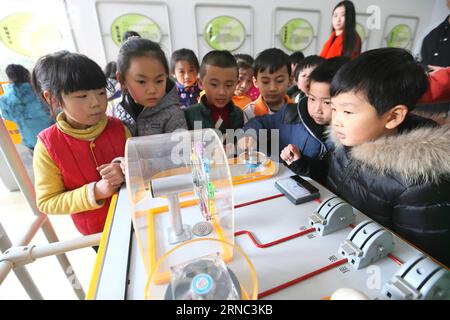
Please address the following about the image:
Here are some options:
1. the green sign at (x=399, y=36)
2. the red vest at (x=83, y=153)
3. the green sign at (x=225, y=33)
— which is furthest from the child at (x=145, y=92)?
the green sign at (x=399, y=36)

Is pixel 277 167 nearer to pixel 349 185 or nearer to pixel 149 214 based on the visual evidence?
pixel 349 185

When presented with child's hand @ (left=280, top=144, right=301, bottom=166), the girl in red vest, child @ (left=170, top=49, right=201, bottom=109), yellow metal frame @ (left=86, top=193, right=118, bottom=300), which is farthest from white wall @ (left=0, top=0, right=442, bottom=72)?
yellow metal frame @ (left=86, top=193, right=118, bottom=300)

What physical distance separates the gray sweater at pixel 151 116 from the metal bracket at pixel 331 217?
664 millimetres

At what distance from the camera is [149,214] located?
612mm

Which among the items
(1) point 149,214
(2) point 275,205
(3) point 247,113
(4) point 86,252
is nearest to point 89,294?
(1) point 149,214

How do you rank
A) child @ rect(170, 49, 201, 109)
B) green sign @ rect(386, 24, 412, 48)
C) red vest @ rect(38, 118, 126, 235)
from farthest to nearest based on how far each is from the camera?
green sign @ rect(386, 24, 412, 48), child @ rect(170, 49, 201, 109), red vest @ rect(38, 118, 126, 235)

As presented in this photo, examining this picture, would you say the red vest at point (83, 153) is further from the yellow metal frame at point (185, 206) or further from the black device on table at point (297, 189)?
the black device on table at point (297, 189)

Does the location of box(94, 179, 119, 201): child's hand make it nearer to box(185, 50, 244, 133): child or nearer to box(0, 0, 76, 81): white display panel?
box(185, 50, 244, 133): child

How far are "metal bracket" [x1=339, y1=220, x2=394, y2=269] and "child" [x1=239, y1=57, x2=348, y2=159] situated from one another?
0.49 meters

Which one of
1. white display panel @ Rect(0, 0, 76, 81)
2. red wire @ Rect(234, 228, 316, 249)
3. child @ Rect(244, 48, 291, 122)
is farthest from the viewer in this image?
white display panel @ Rect(0, 0, 76, 81)

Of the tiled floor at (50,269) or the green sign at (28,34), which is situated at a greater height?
the green sign at (28,34)

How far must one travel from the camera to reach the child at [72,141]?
722 millimetres

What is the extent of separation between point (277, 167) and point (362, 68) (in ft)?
Answer: 1.25

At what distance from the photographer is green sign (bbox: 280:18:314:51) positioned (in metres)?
3.04
